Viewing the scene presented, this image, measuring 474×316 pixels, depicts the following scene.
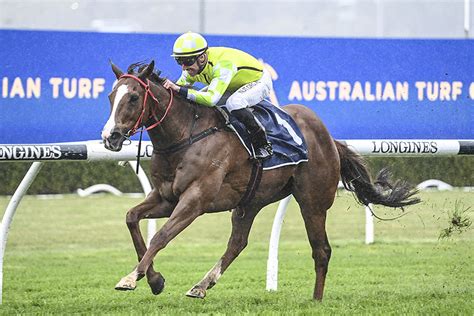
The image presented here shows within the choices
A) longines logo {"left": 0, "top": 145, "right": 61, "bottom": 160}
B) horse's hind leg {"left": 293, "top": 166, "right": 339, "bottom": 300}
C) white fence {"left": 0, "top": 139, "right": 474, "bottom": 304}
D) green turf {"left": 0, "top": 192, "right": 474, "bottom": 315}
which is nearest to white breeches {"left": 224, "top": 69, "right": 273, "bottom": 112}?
horse's hind leg {"left": 293, "top": 166, "right": 339, "bottom": 300}

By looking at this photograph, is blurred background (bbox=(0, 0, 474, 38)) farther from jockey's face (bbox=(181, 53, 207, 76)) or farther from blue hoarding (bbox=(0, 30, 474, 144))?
jockey's face (bbox=(181, 53, 207, 76))

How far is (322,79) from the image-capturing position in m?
10.5

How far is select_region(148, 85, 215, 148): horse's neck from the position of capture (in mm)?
6355

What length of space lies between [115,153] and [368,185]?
1.82 meters

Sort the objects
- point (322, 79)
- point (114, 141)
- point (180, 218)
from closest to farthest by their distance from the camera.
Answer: point (114, 141) → point (180, 218) → point (322, 79)

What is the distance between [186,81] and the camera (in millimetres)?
6770

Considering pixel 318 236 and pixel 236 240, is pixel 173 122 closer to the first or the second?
pixel 236 240

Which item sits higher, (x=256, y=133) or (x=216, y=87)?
(x=216, y=87)

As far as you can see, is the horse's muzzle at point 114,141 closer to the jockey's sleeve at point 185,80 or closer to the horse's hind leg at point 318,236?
the jockey's sleeve at point 185,80

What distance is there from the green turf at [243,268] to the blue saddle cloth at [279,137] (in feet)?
2.90

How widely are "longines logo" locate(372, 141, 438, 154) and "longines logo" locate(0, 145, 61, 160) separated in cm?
233

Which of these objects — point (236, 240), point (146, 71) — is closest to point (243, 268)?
point (236, 240)

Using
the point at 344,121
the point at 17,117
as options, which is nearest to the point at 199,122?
the point at 17,117

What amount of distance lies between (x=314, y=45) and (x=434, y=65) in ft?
4.04
